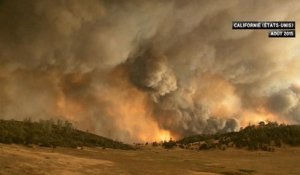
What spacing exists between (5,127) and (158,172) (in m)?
19.0

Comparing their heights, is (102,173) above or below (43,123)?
below

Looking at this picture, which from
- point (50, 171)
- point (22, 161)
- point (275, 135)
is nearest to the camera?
point (50, 171)

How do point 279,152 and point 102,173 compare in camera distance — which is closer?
point 102,173

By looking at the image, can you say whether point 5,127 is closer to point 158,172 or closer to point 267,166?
point 158,172

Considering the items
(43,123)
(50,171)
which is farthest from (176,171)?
(43,123)

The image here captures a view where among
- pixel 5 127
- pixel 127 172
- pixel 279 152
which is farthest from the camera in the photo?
pixel 279 152

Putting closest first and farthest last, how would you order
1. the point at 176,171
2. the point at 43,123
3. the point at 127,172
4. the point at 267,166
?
1. the point at 127,172
2. the point at 176,171
3. the point at 267,166
4. the point at 43,123

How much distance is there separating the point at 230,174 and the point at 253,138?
27.6 m

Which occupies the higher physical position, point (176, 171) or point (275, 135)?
point (275, 135)

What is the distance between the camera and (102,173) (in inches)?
752

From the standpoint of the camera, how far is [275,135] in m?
48.9

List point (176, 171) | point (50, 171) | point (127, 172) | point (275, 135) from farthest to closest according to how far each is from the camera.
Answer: point (275, 135) < point (176, 171) < point (127, 172) < point (50, 171)

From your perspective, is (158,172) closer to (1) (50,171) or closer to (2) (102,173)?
(2) (102,173)

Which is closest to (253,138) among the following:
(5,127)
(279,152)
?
(279,152)
